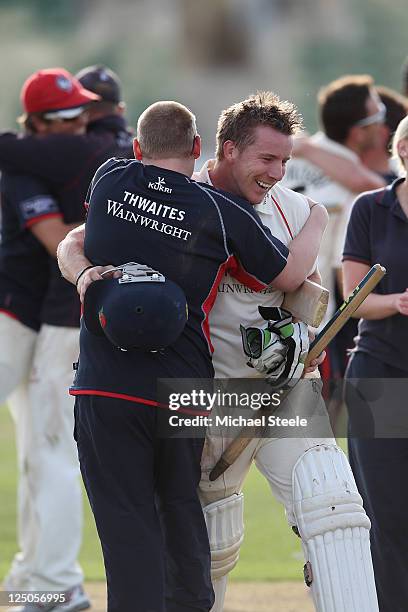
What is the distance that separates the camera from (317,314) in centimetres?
390

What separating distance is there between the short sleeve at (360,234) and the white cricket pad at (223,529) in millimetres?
1063

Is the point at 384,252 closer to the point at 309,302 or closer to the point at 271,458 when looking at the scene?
the point at 309,302

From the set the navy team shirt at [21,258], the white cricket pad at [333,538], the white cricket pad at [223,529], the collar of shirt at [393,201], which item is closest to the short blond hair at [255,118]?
the collar of shirt at [393,201]

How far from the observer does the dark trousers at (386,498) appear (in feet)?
14.8

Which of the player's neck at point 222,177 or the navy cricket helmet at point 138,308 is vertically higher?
the player's neck at point 222,177

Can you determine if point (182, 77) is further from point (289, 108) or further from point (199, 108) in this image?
point (289, 108)

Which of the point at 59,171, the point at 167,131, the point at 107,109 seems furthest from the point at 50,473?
the point at 167,131

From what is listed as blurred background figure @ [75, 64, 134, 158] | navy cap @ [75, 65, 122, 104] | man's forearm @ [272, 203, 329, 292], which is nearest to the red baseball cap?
blurred background figure @ [75, 64, 134, 158]

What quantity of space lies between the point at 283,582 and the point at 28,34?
32070mm

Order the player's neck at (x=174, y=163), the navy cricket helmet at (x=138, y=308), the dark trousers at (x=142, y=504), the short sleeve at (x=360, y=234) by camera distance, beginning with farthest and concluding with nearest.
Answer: the short sleeve at (x=360, y=234) → the player's neck at (x=174, y=163) → the dark trousers at (x=142, y=504) → the navy cricket helmet at (x=138, y=308)

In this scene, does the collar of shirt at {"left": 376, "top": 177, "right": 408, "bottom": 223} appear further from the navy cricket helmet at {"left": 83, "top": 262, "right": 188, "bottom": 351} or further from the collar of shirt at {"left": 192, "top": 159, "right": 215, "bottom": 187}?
the navy cricket helmet at {"left": 83, "top": 262, "right": 188, "bottom": 351}

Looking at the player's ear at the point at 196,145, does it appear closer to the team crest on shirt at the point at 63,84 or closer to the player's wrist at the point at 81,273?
the player's wrist at the point at 81,273

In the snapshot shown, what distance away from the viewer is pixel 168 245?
147 inches

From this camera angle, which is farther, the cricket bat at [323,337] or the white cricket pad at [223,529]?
the white cricket pad at [223,529]
